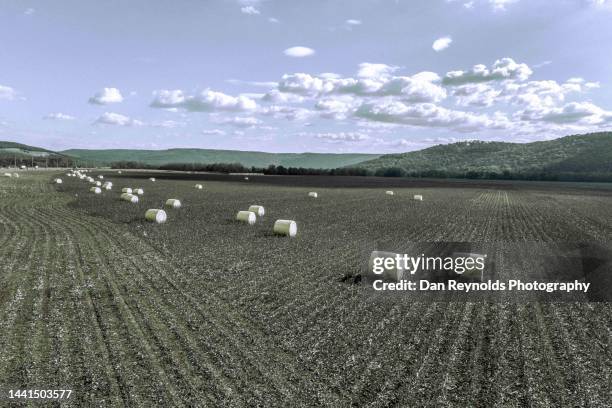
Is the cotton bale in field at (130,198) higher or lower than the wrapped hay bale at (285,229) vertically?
higher

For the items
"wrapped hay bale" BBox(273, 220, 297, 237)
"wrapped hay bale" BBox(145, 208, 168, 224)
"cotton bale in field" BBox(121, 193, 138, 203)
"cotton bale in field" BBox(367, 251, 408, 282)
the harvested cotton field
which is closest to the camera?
the harvested cotton field

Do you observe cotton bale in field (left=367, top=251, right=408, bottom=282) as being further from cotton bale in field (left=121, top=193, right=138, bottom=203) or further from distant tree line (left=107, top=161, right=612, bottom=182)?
distant tree line (left=107, top=161, right=612, bottom=182)

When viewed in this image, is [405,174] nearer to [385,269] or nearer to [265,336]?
[385,269]

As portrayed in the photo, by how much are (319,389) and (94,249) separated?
13242 mm

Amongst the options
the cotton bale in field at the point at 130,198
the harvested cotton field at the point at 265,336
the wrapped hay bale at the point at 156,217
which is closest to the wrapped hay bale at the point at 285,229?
the harvested cotton field at the point at 265,336

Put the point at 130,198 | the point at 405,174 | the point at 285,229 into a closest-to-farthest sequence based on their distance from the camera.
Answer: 1. the point at 285,229
2. the point at 130,198
3. the point at 405,174

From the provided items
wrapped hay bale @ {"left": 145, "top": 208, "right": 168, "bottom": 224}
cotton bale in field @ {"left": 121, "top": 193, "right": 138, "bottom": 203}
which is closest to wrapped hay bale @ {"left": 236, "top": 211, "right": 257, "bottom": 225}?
wrapped hay bale @ {"left": 145, "top": 208, "right": 168, "bottom": 224}

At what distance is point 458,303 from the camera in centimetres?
1176

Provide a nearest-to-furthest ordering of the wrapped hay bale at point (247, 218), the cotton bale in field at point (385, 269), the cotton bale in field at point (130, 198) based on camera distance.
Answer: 1. the cotton bale in field at point (385, 269)
2. the wrapped hay bale at point (247, 218)
3. the cotton bale in field at point (130, 198)

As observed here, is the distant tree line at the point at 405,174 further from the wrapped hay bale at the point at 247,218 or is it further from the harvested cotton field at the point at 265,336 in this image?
the harvested cotton field at the point at 265,336

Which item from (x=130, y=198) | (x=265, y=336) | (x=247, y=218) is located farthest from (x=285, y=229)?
(x=130, y=198)

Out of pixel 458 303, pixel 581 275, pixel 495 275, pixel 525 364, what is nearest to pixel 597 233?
pixel 581 275

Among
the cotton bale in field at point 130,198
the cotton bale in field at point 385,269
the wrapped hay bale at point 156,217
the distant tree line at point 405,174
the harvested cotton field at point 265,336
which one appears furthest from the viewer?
the distant tree line at point 405,174

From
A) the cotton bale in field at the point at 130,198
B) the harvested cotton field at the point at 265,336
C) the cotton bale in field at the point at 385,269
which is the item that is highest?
the cotton bale in field at the point at 130,198
